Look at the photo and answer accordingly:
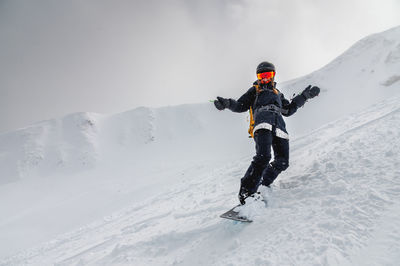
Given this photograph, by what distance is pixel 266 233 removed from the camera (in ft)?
8.63

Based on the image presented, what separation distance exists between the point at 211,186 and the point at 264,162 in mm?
3722

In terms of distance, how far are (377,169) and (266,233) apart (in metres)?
1.86

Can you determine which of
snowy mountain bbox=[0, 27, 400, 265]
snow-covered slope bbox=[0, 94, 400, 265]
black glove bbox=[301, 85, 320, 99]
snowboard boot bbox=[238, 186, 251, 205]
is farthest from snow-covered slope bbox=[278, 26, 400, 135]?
→ snowboard boot bbox=[238, 186, 251, 205]

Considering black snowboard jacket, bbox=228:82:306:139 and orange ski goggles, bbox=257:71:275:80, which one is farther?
orange ski goggles, bbox=257:71:275:80

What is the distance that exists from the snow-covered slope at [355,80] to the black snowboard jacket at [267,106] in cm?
1651

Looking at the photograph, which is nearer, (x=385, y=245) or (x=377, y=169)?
(x=385, y=245)

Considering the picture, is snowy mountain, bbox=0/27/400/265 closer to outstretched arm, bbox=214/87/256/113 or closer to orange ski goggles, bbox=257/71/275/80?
outstretched arm, bbox=214/87/256/113

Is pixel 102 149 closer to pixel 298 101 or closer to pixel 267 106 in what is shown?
pixel 298 101

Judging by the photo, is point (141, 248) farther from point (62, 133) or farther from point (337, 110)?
point (62, 133)

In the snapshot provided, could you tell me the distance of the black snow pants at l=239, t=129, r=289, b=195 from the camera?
11.3ft

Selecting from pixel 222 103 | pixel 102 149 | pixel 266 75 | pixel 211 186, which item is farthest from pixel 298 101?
pixel 102 149

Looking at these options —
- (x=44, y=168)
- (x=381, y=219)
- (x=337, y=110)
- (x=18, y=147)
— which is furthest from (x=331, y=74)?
(x=18, y=147)

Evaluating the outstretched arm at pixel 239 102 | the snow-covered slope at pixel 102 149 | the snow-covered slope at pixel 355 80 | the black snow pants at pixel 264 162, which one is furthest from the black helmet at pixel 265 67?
the snow-covered slope at pixel 102 149

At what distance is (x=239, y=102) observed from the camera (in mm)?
4152
